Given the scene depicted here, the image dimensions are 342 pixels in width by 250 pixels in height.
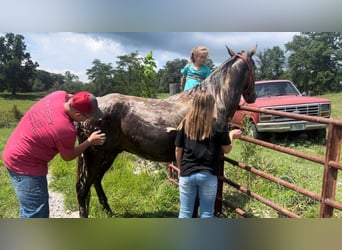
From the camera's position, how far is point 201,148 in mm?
2646

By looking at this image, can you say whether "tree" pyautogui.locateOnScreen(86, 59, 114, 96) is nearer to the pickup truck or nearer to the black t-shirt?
the pickup truck

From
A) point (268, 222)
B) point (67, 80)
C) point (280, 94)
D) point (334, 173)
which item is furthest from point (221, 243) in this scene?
point (280, 94)

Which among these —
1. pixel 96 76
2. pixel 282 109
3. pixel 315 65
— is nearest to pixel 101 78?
pixel 96 76

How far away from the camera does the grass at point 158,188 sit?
3.83 meters

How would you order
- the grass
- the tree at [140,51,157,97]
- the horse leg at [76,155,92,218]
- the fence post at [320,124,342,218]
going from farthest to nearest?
1. the tree at [140,51,157,97]
2. the grass
3. the horse leg at [76,155,92,218]
4. the fence post at [320,124,342,218]

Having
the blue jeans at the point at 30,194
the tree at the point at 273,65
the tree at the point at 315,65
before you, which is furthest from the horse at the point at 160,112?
the tree at the point at 315,65

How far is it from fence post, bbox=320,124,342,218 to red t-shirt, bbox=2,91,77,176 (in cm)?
190

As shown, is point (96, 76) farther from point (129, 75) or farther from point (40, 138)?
point (40, 138)

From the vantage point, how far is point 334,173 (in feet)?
8.61

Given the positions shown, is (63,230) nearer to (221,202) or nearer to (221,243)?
(221,243)

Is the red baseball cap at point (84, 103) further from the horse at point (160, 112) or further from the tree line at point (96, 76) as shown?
the tree line at point (96, 76)

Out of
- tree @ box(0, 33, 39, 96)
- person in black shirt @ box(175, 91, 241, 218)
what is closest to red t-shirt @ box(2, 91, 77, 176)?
person in black shirt @ box(175, 91, 241, 218)

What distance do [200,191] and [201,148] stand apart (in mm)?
371

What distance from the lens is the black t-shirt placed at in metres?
2.64
